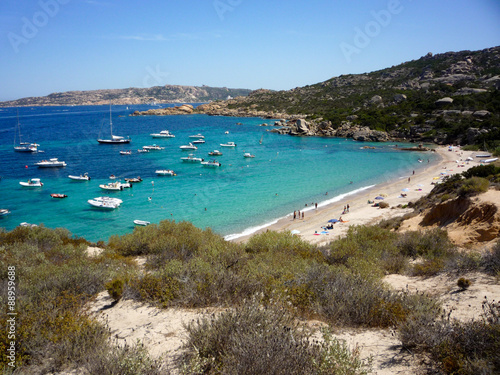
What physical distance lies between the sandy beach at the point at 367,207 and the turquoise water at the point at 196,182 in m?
1.83

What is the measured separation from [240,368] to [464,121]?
67252mm

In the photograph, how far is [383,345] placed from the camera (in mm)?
4766

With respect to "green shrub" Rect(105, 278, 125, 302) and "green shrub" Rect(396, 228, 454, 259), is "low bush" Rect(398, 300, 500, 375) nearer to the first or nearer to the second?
"green shrub" Rect(105, 278, 125, 302)

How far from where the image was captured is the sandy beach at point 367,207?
68.8 feet

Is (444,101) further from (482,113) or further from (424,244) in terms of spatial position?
(424,244)

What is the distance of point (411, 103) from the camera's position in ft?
241

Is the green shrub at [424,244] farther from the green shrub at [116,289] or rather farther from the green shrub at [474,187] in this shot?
the green shrub at [116,289]

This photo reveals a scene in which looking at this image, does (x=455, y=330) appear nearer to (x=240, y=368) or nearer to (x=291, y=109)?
(x=240, y=368)

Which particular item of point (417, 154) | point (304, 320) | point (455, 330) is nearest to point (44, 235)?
point (304, 320)

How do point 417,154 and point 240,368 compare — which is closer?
point 240,368

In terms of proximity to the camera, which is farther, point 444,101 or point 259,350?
point 444,101

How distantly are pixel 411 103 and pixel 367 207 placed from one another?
199ft

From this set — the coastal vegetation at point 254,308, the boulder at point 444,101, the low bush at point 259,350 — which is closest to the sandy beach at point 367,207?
the coastal vegetation at point 254,308

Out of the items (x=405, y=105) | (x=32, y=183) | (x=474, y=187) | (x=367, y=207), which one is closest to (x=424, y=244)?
(x=474, y=187)
